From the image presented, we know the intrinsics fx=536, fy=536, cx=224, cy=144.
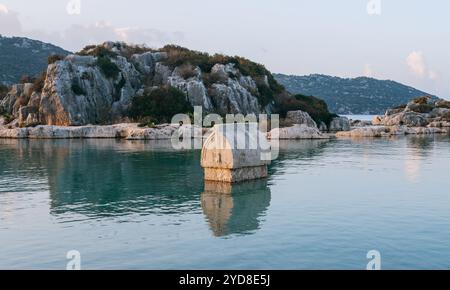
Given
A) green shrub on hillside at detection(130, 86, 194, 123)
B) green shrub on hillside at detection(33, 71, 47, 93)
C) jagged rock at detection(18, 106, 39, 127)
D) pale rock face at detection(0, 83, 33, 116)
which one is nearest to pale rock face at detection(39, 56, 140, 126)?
jagged rock at detection(18, 106, 39, 127)

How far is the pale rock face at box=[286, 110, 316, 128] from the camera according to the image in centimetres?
11632

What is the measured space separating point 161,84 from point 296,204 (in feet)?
310

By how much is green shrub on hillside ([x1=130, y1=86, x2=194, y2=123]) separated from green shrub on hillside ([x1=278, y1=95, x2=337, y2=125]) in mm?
28016

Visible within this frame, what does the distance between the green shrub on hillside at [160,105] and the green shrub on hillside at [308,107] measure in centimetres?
2802

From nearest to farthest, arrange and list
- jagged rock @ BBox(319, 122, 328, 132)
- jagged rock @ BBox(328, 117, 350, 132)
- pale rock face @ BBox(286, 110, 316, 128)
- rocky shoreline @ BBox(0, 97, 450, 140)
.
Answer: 1. rocky shoreline @ BBox(0, 97, 450, 140)
2. pale rock face @ BBox(286, 110, 316, 128)
3. jagged rock @ BBox(319, 122, 328, 132)
4. jagged rock @ BBox(328, 117, 350, 132)

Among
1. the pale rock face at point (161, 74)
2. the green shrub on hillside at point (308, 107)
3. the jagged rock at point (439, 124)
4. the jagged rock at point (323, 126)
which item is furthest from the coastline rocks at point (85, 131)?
the jagged rock at point (439, 124)

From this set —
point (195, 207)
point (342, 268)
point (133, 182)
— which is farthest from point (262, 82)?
point (342, 268)

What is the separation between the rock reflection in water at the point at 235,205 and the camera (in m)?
22.9

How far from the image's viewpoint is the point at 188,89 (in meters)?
113

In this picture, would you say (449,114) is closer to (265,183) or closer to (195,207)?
(265,183)

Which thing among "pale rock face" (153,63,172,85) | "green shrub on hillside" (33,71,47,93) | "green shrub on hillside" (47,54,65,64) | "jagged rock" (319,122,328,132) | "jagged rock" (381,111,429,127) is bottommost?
"jagged rock" (319,122,328,132)

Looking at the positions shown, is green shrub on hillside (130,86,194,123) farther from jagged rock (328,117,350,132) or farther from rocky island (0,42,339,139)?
jagged rock (328,117,350,132)

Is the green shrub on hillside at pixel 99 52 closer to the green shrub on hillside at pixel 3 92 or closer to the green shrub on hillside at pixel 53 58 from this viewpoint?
the green shrub on hillside at pixel 53 58

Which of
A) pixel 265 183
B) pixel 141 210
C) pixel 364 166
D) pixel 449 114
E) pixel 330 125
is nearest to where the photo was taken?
pixel 141 210
